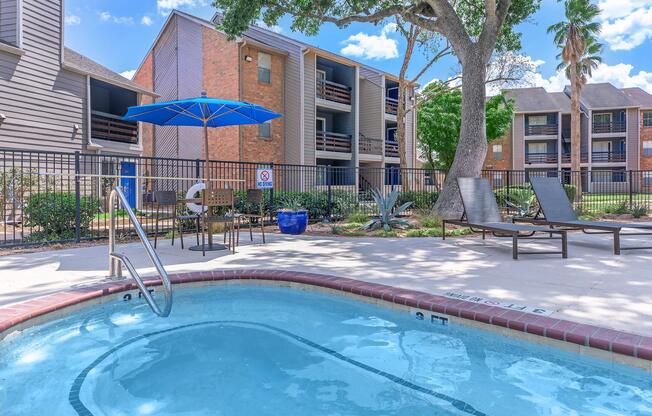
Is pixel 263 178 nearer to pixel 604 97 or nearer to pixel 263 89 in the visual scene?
pixel 263 89

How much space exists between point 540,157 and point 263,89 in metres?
33.0

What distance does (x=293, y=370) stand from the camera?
122 inches

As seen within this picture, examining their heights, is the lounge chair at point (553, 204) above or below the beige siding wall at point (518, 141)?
below

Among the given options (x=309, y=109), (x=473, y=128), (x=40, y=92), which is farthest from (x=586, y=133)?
(x=40, y=92)

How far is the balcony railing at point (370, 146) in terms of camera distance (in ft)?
78.6

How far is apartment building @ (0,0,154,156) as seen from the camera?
12.2 meters

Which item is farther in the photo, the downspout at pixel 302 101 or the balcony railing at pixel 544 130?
the balcony railing at pixel 544 130

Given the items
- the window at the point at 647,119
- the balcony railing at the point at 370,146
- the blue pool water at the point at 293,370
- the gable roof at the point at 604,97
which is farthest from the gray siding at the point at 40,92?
the window at the point at 647,119

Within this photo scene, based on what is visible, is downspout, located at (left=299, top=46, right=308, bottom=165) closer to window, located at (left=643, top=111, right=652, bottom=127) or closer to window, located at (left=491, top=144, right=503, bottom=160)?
window, located at (left=491, top=144, right=503, bottom=160)

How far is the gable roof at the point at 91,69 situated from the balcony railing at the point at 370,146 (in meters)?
11.8

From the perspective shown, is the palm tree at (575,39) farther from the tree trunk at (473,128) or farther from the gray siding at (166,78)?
the gray siding at (166,78)

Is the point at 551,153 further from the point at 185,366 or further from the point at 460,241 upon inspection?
the point at 185,366

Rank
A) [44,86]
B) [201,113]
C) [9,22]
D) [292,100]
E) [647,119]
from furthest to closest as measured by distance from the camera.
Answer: [647,119]
[292,100]
[44,86]
[9,22]
[201,113]

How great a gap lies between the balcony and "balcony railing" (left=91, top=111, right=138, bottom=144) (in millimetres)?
37316
